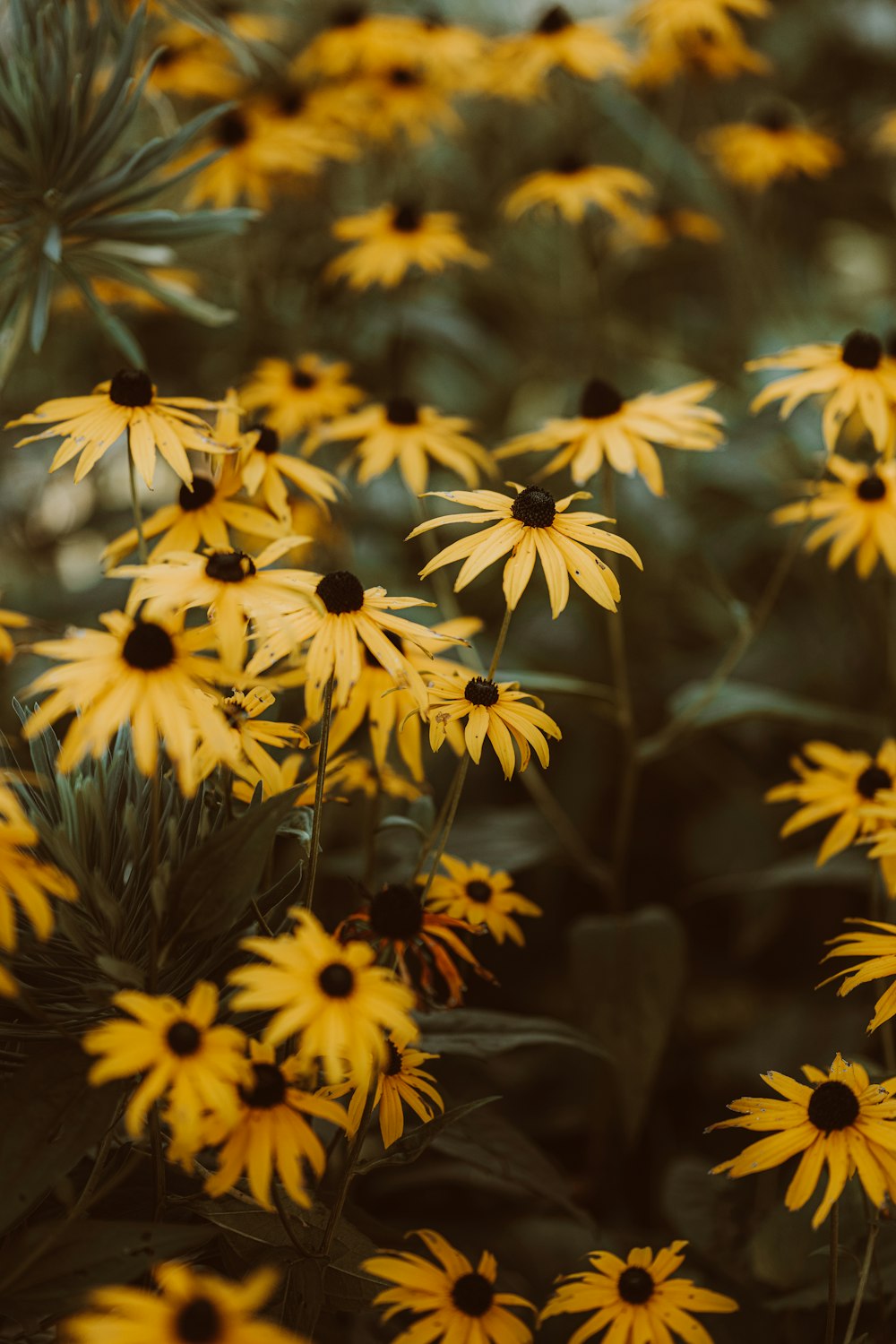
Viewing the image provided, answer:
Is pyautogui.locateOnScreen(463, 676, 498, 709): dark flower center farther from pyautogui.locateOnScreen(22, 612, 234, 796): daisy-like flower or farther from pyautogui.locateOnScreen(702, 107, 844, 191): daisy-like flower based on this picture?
pyautogui.locateOnScreen(702, 107, 844, 191): daisy-like flower

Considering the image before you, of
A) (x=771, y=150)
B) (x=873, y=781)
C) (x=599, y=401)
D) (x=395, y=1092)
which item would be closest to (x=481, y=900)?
(x=395, y=1092)

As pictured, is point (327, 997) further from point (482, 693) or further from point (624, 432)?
point (624, 432)

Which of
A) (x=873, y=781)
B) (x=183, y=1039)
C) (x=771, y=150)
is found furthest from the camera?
(x=771, y=150)

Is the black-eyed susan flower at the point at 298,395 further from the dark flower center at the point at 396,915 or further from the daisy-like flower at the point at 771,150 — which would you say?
the daisy-like flower at the point at 771,150

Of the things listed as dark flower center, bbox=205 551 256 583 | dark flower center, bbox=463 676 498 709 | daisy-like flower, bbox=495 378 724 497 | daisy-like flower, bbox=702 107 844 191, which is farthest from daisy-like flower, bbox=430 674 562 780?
daisy-like flower, bbox=702 107 844 191

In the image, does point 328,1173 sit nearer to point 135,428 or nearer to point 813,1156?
point 813,1156

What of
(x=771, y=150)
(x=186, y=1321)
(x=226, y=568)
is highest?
(x=771, y=150)
